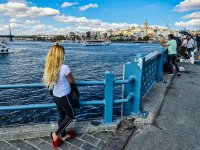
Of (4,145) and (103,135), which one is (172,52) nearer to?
(103,135)

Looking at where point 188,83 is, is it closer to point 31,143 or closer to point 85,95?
point 31,143

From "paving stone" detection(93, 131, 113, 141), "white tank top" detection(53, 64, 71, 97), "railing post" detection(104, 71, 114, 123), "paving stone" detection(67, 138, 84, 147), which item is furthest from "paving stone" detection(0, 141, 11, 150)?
"railing post" detection(104, 71, 114, 123)

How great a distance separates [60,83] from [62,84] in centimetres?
4

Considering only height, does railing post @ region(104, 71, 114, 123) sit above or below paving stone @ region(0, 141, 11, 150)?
above

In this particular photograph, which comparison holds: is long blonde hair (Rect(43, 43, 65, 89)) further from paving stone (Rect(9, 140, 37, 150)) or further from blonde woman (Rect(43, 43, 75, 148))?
paving stone (Rect(9, 140, 37, 150))

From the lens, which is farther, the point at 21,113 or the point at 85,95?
the point at 85,95

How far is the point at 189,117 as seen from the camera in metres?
5.16

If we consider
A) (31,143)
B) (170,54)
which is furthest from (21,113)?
(31,143)

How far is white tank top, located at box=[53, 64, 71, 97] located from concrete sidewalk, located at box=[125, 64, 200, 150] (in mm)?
1439

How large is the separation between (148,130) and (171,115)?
103cm

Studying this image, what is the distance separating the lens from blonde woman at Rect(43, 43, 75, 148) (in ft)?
11.8

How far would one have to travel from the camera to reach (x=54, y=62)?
3574 millimetres

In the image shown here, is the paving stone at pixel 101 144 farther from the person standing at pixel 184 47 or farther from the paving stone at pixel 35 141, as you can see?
the person standing at pixel 184 47

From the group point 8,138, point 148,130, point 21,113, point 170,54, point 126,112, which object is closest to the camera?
point 8,138
